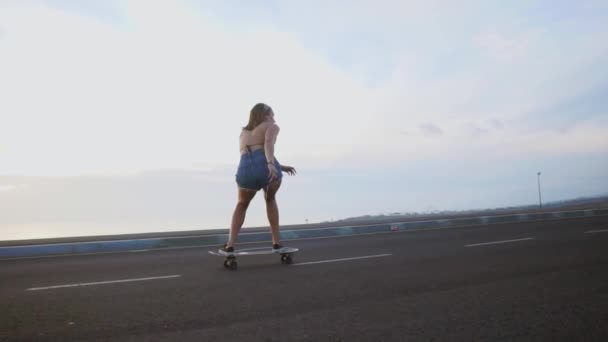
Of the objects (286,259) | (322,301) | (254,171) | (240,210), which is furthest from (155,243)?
(322,301)

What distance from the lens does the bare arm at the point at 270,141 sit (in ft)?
21.1

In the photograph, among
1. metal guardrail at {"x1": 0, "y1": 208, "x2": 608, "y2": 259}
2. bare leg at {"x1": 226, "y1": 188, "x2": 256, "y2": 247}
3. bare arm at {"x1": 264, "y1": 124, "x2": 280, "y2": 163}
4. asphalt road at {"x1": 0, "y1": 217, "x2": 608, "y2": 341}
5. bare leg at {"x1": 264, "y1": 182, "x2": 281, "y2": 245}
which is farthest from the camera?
metal guardrail at {"x1": 0, "y1": 208, "x2": 608, "y2": 259}

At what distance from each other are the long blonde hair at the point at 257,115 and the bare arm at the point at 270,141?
221mm

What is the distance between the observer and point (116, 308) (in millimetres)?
3725

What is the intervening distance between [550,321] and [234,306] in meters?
2.15

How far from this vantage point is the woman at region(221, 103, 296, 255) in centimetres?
648

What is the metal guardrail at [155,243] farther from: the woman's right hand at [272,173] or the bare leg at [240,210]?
the woman's right hand at [272,173]

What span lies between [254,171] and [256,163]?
11 centimetres

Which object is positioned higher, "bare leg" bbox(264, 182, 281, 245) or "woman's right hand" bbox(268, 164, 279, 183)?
"woman's right hand" bbox(268, 164, 279, 183)

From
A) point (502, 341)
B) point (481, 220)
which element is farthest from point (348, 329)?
point (481, 220)

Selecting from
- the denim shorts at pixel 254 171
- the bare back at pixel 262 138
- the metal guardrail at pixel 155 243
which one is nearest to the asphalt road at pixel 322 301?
the denim shorts at pixel 254 171

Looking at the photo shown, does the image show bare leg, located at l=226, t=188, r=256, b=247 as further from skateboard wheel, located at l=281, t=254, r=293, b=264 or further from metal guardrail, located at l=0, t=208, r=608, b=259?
metal guardrail, located at l=0, t=208, r=608, b=259

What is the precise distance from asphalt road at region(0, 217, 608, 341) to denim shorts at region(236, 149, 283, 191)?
108 cm

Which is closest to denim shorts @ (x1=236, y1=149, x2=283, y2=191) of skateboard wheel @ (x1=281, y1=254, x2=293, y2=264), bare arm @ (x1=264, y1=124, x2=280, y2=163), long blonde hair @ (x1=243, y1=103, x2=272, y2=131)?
bare arm @ (x1=264, y1=124, x2=280, y2=163)
